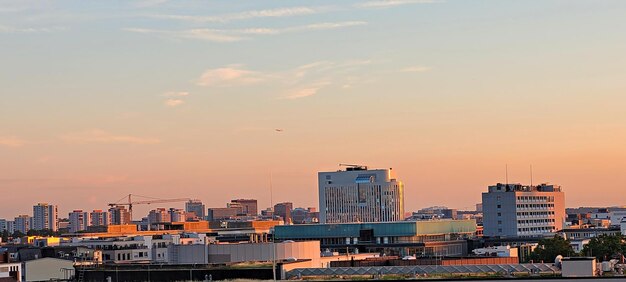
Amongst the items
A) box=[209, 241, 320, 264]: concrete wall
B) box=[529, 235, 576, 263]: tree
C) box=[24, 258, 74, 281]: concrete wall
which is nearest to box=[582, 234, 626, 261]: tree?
box=[529, 235, 576, 263]: tree

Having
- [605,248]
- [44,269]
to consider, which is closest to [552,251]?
[605,248]

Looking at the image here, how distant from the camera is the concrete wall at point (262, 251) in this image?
407 ft

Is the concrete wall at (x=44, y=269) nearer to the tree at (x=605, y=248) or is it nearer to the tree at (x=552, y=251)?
the tree at (x=552, y=251)

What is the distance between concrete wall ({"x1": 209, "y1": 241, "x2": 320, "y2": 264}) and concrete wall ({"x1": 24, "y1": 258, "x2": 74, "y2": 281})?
51.9ft

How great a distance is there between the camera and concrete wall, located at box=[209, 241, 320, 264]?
407 feet

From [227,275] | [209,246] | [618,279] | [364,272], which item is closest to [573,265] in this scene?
[618,279]

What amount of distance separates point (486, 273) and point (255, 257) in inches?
2126

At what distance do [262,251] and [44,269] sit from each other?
2488 centimetres

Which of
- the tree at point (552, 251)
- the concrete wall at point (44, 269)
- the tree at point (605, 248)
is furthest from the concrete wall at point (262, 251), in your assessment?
the tree at point (605, 248)

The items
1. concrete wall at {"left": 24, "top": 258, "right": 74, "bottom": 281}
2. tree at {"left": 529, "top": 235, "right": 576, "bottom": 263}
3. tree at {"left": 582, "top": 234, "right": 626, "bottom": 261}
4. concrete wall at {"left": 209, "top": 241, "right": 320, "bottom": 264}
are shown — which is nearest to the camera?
concrete wall at {"left": 209, "top": 241, "right": 320, "bottom": 264}

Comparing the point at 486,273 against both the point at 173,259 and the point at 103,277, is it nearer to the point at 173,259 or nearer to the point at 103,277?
the point at 103,277

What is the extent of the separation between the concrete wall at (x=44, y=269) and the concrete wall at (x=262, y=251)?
51.9ft

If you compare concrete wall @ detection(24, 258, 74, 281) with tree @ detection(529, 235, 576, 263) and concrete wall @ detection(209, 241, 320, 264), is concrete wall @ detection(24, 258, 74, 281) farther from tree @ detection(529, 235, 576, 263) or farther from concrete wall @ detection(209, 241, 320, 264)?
tree @ detection(529, 235, 576, 263)

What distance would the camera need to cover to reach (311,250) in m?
126
